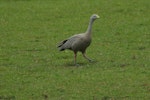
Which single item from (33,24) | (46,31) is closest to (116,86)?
(46,31)

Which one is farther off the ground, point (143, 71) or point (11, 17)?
point (11, 17)

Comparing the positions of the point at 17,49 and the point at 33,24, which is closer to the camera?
the point at 17,49

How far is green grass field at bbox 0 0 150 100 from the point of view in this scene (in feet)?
41.1

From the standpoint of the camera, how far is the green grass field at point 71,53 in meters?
12.5

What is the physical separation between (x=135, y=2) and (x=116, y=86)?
13509 mm

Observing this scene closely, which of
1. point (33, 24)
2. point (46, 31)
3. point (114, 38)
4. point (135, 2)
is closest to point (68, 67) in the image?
point (114, 38)

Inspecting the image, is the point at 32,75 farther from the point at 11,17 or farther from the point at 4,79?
the point at 11,17

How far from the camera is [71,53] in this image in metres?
17.1

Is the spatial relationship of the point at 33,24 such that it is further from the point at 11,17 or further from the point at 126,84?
the point at 126,84

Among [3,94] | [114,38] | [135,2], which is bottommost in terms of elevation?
[3,94]

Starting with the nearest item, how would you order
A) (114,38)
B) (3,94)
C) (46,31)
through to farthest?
(3,94) < (114,38) < (46,31)

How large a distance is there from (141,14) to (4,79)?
10617mm

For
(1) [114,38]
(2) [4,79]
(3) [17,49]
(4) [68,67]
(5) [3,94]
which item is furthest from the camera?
(1) [114,38]

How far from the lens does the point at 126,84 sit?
12859mm
